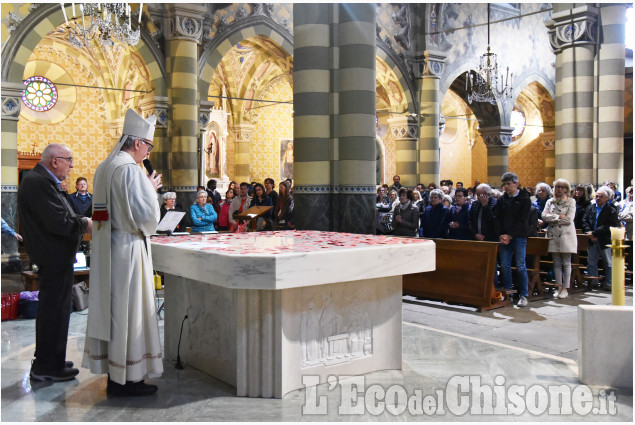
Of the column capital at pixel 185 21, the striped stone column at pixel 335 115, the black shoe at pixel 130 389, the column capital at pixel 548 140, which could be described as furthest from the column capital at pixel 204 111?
the column capital at pixel 548 140

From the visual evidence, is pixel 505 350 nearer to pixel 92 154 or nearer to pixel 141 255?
pixel 141 255

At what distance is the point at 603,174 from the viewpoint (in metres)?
11.5

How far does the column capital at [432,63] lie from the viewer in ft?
59.3

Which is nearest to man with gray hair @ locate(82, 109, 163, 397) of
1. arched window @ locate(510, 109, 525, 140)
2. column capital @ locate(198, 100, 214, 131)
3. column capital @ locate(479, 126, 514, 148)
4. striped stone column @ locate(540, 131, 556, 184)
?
column capital @ locate(198, 100, 214, 131)

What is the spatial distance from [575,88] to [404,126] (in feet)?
22.6

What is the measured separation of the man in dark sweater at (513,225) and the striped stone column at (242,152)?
572 inches

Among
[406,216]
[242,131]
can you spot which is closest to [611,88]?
[406,216]

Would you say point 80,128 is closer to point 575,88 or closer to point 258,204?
point 258,204

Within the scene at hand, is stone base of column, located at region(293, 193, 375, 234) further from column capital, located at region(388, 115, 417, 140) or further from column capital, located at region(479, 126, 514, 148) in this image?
column capital, located at region(479, 126, 514, 148)

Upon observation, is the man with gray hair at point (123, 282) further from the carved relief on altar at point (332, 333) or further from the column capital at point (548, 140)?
the column capital at point (548, 140)

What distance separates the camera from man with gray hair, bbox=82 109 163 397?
Answer: 12.9 ft

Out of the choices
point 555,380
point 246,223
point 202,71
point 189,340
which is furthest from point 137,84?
point 555,380

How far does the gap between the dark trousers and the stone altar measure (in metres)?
0.71

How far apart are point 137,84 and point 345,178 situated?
10.7m
